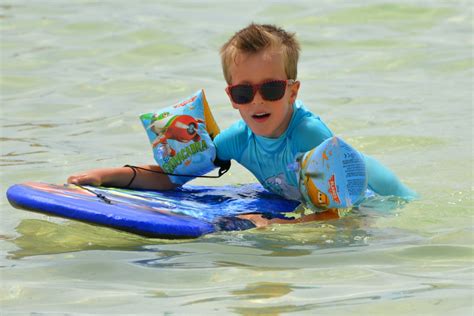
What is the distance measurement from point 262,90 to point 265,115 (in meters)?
0.15

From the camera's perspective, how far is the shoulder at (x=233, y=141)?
5.03m

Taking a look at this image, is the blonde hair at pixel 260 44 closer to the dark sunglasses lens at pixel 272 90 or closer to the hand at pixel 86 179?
the dark sunglasses lens at pixel 272 90

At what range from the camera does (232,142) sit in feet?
16.7

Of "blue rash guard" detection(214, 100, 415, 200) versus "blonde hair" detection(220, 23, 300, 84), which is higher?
"blonde hair" detection(220, 23, 300, 84)

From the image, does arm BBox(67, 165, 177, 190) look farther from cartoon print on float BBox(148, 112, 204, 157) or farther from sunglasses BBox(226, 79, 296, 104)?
sunglasses BBox(226, 79, 296, 104)

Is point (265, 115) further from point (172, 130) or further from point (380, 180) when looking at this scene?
point (380, 180)

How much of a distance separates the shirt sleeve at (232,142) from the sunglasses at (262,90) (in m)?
0.37

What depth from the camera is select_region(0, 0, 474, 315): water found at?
12.5 feet

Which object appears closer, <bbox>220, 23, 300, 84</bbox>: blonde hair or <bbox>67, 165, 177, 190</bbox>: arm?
<bbox>220, 23, 300, 84</bbox>: blonde hair

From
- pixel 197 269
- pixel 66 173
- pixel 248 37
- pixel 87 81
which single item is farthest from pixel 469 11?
pixel 197 269

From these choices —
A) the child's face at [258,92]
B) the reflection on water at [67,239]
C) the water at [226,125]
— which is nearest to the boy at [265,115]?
the child's face at [258,92]

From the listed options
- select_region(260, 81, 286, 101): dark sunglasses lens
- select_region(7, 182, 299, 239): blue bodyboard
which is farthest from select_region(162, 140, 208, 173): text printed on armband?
select_region(260, 81, 286, 101): dark sunglasses lens

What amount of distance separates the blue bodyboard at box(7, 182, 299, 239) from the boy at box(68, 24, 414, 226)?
125 mm

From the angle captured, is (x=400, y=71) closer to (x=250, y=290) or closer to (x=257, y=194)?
(x=257, y=194)
